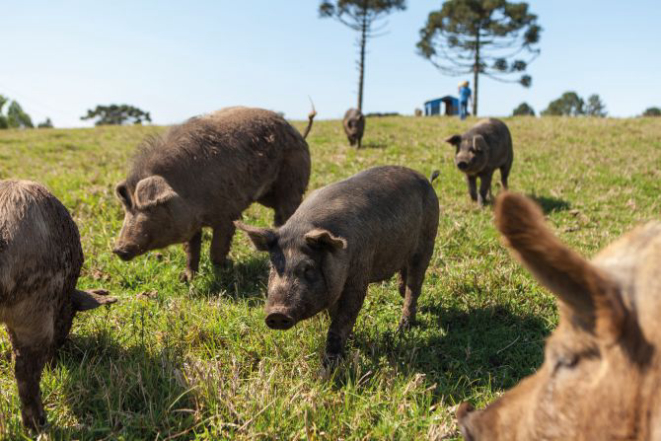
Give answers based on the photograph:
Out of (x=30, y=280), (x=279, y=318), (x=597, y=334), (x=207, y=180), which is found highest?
(x=597, y=334)

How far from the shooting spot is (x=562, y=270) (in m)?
1.15

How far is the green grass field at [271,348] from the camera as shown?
2.94m

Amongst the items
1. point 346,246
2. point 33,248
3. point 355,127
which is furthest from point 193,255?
point 355,127

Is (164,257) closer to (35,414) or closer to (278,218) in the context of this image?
(278,218)

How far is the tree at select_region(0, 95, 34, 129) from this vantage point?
48875 mm

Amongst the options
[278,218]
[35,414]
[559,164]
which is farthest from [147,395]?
[559,164]

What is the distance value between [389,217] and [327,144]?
11313 millimetres

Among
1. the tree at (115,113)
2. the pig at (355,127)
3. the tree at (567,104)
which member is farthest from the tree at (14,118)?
the tree at (567,104)

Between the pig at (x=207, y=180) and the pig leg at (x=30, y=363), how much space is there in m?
2.40

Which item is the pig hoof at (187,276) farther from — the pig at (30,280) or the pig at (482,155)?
the pig at (482,155)

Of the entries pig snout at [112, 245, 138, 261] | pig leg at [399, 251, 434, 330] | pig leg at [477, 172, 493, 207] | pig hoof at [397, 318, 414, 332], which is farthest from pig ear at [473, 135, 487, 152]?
pig snout at [112, 245, 138, 261]

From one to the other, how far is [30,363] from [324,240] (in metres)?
1.82

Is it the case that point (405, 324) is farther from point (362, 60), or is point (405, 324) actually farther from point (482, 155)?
point (362, 60)

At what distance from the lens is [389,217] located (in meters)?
4.18
